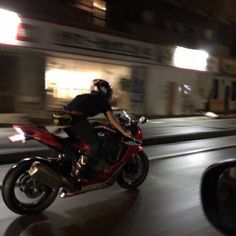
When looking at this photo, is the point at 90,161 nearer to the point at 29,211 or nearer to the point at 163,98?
the point at 29,211

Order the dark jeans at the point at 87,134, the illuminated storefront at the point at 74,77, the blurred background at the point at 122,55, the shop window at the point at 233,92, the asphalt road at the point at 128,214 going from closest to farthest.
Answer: the asphalt road at the point at 128,214
the dark jeans at the point at 87,134
the blurred background at the point at 122,55
the illuminated storefront at the point at 74,77
the shop window at the point at 233,92

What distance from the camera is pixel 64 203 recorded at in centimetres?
668

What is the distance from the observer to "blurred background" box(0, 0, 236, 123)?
17312mm

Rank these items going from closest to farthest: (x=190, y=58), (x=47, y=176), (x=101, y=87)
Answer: (x=47, y=176) → (x=101, y=87) → (x=190, y=58)

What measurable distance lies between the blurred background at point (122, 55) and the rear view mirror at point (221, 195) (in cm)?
1448

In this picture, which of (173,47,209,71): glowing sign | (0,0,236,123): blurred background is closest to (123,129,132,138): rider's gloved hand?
(0,0,236,123): blurred background

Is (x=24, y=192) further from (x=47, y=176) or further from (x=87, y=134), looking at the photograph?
(x=87, y=134)

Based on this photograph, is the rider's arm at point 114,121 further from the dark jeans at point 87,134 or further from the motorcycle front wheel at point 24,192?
the motorcycle front wheel at point 24,192

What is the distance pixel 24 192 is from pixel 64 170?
0.70 metres

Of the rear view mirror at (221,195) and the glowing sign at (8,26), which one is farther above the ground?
the glowing sign at (8,26)

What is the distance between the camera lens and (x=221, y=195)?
2555 millimetres

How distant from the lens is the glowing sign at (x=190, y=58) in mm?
26359

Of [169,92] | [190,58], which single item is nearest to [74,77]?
[169,92]

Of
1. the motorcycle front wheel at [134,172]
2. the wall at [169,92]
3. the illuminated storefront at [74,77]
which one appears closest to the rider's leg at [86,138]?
the motorcycle front wheel at [134,172]
